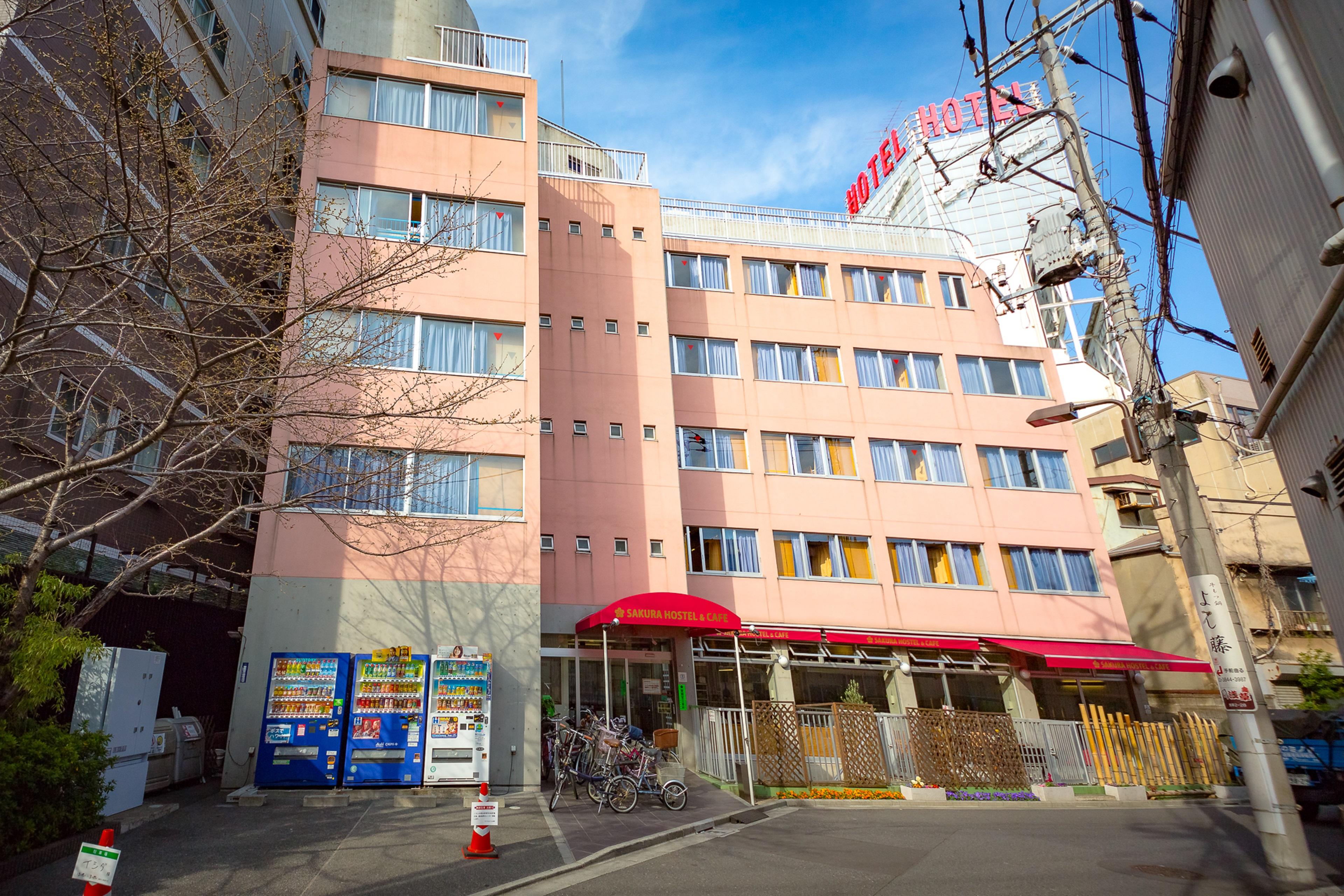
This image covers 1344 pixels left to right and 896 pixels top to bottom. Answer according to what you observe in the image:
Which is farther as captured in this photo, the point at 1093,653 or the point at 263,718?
the point at 1093,653

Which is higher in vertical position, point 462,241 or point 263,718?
point 462,241

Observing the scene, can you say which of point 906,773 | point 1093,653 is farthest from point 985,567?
point 906,773

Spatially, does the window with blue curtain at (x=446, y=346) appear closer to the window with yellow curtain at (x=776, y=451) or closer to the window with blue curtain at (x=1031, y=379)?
the window with yellow curtain at (x=776, y=451)

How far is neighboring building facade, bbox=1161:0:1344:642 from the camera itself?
6516 mm

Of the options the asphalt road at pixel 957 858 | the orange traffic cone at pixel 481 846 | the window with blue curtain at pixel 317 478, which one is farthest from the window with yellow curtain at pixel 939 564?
the orange traffic cone at pixel 481 846

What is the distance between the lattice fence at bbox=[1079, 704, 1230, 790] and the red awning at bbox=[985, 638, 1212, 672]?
236 cm

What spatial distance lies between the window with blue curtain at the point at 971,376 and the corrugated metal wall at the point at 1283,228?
13.6m

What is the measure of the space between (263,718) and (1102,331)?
39216 mm

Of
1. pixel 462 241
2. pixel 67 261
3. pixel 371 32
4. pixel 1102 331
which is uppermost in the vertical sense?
pixel 371 32

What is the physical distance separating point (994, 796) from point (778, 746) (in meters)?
4.34

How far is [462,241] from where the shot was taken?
55.8ft

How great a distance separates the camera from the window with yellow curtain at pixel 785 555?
68.5 feet

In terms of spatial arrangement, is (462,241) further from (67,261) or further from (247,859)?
(247,859)

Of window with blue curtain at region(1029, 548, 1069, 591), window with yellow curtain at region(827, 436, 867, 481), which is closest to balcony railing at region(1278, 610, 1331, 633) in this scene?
window with blue curtain at region(1029, 548, 1069, 591)
